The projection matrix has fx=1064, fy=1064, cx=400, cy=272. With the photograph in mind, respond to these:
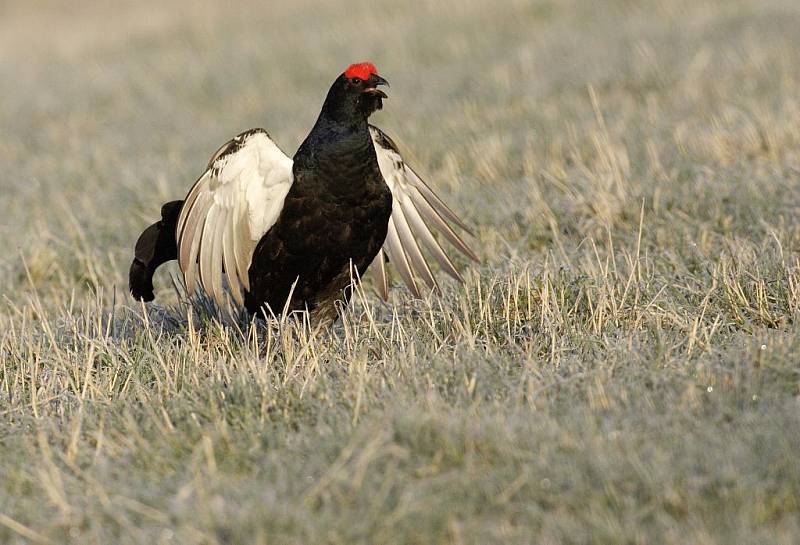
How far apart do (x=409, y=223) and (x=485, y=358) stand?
1.57m

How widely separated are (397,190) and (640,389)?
6.94ft

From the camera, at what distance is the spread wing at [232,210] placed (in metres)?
4.53


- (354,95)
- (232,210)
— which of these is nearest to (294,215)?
(232,210)

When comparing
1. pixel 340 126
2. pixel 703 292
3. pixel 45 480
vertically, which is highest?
pixel 340 126

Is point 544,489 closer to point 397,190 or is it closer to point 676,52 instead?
point 397,190

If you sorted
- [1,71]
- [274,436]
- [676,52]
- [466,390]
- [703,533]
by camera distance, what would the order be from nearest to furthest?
[703,533] → [274,436] → [466,390] → [676,52] → [1,71]

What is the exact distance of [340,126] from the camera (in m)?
4.56

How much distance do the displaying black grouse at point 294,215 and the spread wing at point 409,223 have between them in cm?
26

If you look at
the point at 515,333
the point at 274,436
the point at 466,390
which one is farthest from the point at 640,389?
the point at 274,436

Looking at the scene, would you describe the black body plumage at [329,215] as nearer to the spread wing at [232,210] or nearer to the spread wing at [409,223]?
the spread wing at [232,210]

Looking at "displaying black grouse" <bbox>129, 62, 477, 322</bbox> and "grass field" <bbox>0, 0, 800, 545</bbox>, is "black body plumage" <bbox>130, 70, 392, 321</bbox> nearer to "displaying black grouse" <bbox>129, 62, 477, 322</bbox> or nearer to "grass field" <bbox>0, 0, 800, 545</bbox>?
"displaying black grouse" <bbox>129, 62, 477, 322</bbox>

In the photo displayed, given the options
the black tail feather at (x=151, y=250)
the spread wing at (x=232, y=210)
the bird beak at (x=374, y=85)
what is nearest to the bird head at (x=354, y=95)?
the bird beak at (x=374, y=85)

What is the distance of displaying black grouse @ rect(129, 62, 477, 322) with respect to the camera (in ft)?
14.9

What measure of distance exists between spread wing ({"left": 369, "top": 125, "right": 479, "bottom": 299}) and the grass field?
188mm
